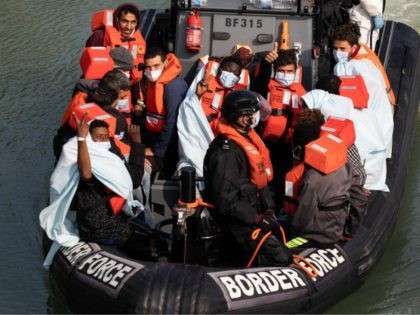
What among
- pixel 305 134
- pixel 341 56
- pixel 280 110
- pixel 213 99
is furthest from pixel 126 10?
pixel 305 134

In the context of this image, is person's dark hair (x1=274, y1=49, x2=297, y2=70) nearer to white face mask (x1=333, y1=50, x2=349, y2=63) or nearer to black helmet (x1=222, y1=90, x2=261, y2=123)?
white face mask (x1=333, y1=50, x2=349, y2=63)

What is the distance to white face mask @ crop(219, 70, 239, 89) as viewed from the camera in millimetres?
5723

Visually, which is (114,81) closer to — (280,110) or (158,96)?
(158,96)

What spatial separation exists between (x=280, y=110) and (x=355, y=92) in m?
0.49

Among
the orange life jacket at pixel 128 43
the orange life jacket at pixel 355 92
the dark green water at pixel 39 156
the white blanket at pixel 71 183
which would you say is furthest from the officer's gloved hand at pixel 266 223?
the orange life jacket at pixel 128 43

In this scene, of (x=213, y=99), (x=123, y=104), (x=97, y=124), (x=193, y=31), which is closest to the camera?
(x=97, y=124)

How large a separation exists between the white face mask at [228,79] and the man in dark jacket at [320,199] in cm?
84

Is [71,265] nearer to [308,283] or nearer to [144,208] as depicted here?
[144,208]

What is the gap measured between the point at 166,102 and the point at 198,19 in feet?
3.06

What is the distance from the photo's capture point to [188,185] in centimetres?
476

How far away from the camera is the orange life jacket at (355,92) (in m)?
5.75

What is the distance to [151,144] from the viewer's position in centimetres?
614

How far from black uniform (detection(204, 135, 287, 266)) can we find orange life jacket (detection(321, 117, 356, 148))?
52 cm

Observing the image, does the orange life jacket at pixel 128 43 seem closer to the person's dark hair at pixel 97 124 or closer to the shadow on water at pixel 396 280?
the person's dark hair at pixel 97 124
